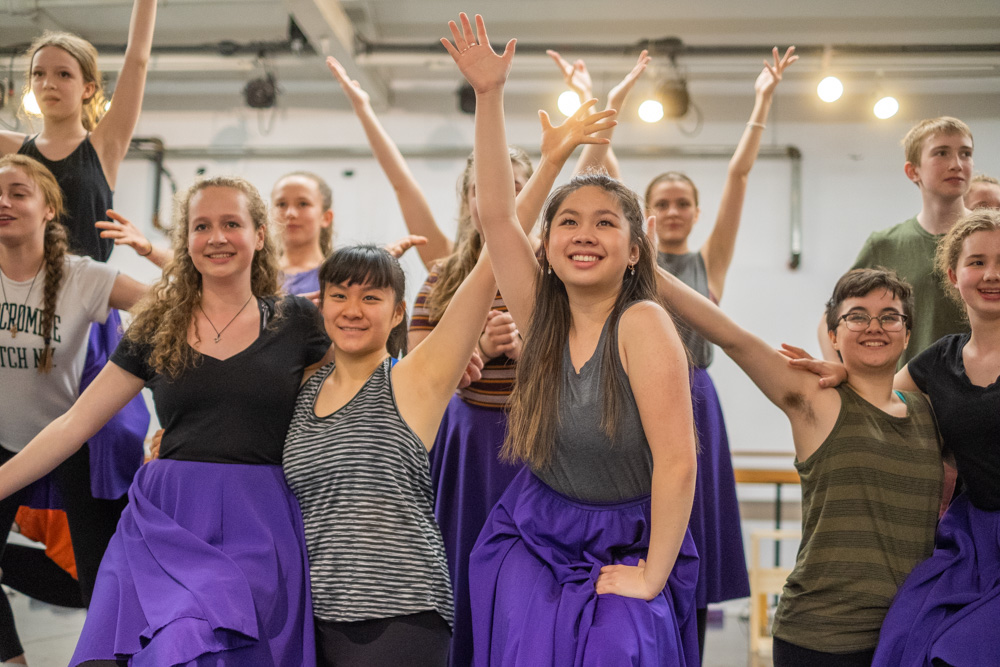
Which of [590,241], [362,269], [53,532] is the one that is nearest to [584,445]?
[590,241]

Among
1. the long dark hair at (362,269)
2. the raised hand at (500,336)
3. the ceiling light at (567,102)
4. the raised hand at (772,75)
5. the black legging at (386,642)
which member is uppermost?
the ceiling light at (567,102)

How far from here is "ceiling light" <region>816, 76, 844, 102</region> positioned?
568 cm

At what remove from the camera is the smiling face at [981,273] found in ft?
7.15

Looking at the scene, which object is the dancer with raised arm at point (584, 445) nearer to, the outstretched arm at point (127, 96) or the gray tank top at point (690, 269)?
the gray tank top at point (690, 269)

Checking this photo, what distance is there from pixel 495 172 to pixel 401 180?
122 cm

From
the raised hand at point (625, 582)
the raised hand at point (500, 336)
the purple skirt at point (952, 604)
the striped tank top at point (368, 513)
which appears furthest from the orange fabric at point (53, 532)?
the purple skirt at point (952, 604)

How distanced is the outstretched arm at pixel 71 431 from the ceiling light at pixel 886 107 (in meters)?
5.38

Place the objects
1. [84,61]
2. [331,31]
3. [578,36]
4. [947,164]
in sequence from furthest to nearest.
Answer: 1. [578,36]
2. [331,31]
3. [947,164]
4. [84,61]

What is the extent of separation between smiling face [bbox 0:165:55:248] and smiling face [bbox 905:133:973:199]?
290 centimetres

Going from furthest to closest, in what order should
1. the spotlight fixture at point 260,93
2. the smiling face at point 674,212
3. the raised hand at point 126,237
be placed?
the spotlight fixture at point 260,93, the smiling face at point 674,212, the raised hand at point 126,237

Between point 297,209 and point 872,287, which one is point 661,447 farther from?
point 297,209

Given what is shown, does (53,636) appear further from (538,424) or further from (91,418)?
(538,424)

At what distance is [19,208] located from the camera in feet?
8.11

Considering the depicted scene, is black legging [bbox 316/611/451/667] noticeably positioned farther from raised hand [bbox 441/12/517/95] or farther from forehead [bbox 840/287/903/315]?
forehead [bbox 840/287/903/315]
